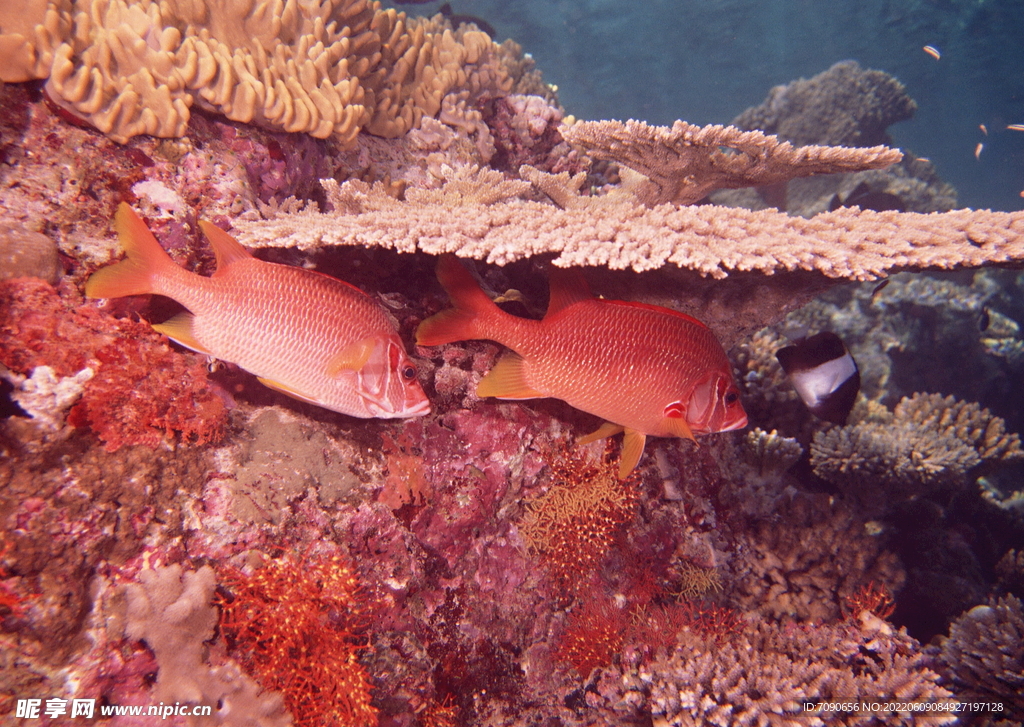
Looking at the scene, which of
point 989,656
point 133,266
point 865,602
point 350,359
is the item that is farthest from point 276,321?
point 989,656

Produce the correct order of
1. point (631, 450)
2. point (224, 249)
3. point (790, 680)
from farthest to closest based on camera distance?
point (790, 680) → point (631, 450) → point (224, 249)

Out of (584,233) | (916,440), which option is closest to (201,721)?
(584,233)

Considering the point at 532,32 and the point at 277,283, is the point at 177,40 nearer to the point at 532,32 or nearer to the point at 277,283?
the point at 277,283

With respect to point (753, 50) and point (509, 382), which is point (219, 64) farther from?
point (753, 50)

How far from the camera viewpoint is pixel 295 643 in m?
2.06

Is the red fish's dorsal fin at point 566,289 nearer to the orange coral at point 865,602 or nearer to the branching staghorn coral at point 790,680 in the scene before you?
the branching staghorn coral at point 790,680

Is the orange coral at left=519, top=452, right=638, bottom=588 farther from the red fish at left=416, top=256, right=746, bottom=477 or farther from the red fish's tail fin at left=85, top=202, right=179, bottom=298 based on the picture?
the red fish's tail fin at left=85, top=202, right=179, bottom=298

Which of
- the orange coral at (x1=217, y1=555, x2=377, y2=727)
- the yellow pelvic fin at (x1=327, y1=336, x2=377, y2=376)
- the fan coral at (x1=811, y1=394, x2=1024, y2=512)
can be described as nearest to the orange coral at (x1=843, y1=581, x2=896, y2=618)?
the fan coral at (x1=811, y1=394, x2=1024, y2=512)

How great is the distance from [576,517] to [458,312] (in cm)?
155

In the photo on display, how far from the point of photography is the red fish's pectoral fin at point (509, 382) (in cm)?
235

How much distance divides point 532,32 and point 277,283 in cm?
5730

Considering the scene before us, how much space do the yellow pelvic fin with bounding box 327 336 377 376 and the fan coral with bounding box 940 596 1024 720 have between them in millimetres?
4841

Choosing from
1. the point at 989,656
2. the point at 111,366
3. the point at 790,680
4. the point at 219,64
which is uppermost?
the point at 219,64

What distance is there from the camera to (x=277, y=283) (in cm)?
206
